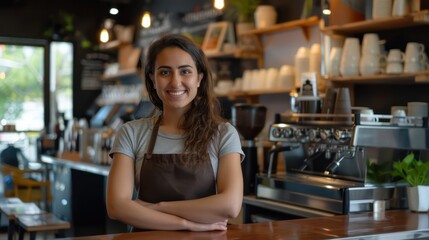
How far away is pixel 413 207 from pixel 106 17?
6926 mm

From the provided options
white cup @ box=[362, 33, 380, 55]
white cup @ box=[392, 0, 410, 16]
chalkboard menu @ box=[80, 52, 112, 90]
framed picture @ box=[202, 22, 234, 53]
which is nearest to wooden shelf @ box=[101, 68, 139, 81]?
chalkboard menu @ box=[80, 52, 112, 90]

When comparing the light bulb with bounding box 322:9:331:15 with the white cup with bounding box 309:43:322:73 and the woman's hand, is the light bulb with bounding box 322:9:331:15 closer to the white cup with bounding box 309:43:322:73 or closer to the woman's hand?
the white cup with bounding box 309:43:322:73

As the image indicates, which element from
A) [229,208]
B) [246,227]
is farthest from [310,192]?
[229,208]

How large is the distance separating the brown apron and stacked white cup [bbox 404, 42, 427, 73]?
6.59ft

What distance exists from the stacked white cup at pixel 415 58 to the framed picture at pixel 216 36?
2.67 metres

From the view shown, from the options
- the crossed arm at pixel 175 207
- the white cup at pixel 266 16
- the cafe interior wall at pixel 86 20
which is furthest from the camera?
the cafe interior wall at pixel 86 20

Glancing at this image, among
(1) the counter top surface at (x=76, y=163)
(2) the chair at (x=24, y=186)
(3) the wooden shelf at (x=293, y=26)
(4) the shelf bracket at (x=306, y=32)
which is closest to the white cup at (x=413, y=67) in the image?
(3) the wooden shelf at (x=293, y=26)

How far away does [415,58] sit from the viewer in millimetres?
4047

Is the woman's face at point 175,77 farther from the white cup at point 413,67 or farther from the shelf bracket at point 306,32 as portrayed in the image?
the shelf bracket at point 306,32

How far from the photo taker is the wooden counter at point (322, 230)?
2.41 m

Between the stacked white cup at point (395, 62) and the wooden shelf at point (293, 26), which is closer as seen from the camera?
the stacked white cup at point (395, 62)

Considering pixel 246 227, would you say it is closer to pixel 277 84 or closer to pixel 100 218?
pixel 277 84

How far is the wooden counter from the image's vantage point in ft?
7.91

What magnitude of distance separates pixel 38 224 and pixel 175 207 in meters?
2.76
